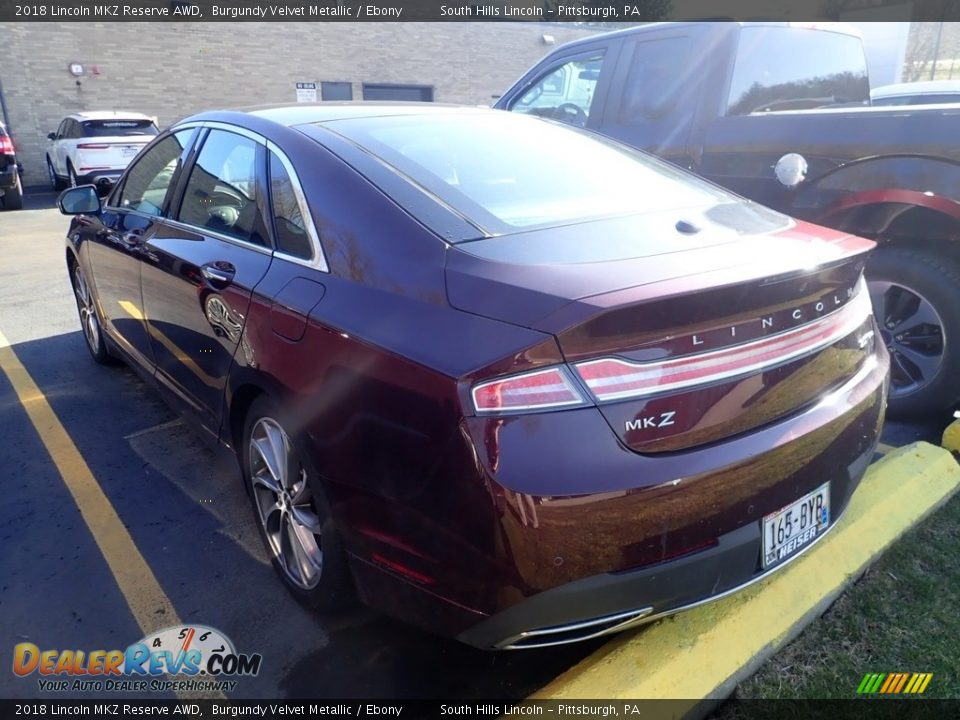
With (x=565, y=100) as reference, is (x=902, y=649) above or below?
below

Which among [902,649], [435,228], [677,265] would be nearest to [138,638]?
[435,228]

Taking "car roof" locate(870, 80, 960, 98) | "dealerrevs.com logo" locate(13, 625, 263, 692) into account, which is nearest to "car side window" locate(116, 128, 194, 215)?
"dealerrevs.com logo" locate(13, 625, 263, 692)

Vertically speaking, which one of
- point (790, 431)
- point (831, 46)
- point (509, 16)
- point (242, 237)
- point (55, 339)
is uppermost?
point (509, 16)

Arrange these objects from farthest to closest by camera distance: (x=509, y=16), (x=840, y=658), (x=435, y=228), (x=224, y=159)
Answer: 1. (x=509, y=16)
2. (x=224, y=159)
3. (x=840, y=658)
4. (x=435, y=228)

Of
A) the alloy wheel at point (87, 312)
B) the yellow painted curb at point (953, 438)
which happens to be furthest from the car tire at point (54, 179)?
the yellow painted curb at point (953, 438)

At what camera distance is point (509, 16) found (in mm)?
24750

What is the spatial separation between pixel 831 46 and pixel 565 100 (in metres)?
1.82

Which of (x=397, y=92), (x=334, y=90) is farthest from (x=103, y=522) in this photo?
(x=397, y=92)

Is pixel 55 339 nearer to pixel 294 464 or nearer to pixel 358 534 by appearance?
pixel 294 464

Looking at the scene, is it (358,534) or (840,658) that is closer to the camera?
(358,534)

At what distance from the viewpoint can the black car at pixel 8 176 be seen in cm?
1302

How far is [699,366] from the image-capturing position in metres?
1.85

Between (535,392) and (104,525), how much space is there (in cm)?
239

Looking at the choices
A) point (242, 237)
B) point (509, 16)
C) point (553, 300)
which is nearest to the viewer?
point (553, 300)
